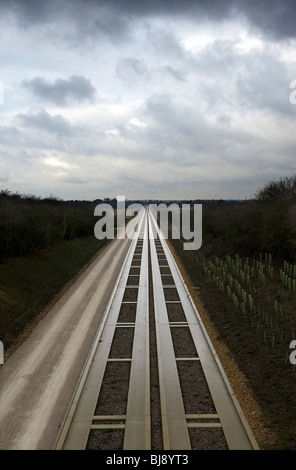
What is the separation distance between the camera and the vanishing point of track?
26.3ft

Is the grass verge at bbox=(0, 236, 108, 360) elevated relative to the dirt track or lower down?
elevated

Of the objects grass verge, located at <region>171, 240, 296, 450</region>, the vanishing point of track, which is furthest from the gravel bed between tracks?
grass verge, located at <region>171, 240, 296, 450</region>

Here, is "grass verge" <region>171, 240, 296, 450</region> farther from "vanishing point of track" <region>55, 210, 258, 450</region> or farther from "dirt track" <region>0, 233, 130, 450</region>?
"dirt track" <region>0, 233, 130, 450</region>

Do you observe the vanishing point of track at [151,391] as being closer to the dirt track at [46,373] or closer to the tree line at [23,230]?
the dirt track at [46,373]

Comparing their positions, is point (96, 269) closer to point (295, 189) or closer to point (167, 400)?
point (167, 400)

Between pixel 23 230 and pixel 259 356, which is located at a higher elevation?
pixel 23 230

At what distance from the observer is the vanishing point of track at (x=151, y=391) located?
8016 millimetres

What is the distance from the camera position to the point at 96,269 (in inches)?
1101

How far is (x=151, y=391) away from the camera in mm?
10125

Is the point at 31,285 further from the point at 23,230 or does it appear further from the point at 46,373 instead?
the point at 46,373

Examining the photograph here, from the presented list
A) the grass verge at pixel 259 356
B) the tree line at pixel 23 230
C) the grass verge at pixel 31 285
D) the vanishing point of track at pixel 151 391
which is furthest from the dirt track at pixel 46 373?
the tree line at pixel 23 230

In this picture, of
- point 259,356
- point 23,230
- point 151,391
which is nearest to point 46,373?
point 151,391
